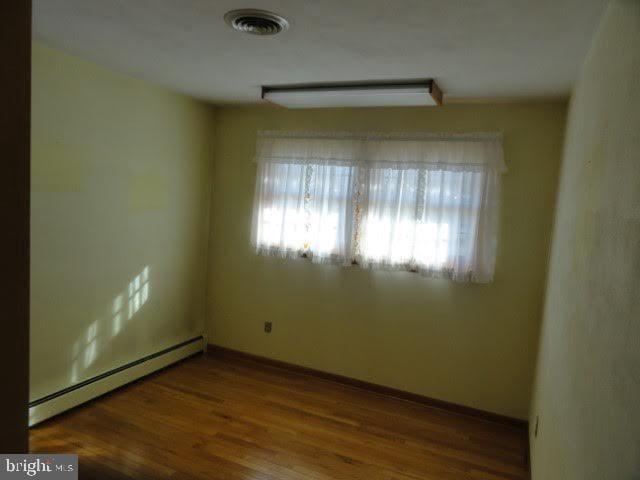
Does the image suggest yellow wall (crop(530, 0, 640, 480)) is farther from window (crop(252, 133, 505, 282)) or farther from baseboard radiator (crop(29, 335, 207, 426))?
baseboard radiator (crop(29, 335, 207, 426))

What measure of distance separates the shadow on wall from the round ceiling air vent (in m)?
2.29

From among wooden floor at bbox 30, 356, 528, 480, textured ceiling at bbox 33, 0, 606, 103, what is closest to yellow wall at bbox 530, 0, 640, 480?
textured ceiling at bbox 33, 0, 606, 103

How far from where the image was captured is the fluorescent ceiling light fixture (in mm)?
2850

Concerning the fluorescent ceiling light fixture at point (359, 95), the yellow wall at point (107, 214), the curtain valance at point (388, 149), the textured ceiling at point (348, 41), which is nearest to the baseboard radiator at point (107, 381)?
the yellow wall at point (107, 214)

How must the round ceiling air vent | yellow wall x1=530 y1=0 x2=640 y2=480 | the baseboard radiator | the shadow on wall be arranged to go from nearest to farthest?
yellow wall x1=530 y1=0 x2=640 y2=480, the round ceiling air vent, the baseboard radiator, the shadow on wall

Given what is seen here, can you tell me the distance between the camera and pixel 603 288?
1153 millimetres

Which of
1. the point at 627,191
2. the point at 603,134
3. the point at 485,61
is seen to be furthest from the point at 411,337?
the point at 627,191

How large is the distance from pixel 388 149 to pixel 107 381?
2.75 m

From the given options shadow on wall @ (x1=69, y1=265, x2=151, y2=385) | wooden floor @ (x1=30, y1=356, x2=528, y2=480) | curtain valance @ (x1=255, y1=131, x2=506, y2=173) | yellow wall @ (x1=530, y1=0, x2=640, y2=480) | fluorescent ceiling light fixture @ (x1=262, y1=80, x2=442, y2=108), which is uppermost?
fluorescent ceiling light fixture @ (x1=262, y1=80, x2=442, y2=108)

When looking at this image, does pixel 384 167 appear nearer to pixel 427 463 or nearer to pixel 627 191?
pixel 427 463

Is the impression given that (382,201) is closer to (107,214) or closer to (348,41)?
(348,41)

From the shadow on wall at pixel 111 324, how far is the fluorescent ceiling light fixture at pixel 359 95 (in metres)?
1.77

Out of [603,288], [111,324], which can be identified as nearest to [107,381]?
[111,324]

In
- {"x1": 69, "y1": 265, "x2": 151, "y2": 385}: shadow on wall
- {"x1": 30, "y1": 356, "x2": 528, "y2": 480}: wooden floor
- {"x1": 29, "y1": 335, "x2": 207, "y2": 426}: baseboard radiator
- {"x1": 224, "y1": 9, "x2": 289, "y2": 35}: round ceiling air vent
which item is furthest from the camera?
{"x1": 69, "y1": 265, "x2": 151, "y2": 385}: shadow on wall
